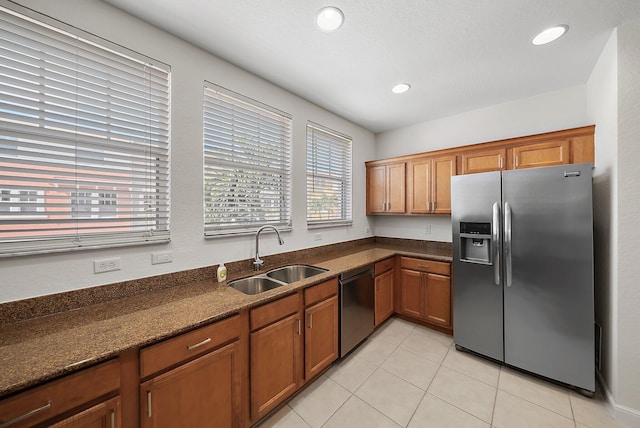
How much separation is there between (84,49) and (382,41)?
200cm

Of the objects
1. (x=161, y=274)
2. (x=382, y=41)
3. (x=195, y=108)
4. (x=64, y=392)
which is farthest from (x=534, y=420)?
(x=195, y=108)

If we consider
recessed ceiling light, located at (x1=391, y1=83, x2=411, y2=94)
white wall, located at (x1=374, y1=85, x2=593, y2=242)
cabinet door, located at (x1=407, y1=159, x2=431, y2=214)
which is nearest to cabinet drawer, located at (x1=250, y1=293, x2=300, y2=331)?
cabinet door, located at (x1=407, y1=159, x2=431, y2=214)

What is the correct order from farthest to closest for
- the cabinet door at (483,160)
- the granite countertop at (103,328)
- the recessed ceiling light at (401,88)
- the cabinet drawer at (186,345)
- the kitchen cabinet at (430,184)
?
the kitchen cabinet at (430,184) < the cabinet door at (483,160) < the recessed ceiling light at (401,88) < the cabinet drawer at (186,345) < the granite countertop at (103,328)

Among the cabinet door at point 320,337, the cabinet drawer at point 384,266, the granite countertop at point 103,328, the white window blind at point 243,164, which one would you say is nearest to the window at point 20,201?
the granite countertop at point 103,328

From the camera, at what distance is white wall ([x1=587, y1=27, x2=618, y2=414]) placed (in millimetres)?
1714

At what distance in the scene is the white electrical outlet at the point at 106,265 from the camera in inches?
57.6

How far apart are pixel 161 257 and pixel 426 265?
8.86ft

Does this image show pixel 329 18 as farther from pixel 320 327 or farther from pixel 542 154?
pixel 542 154

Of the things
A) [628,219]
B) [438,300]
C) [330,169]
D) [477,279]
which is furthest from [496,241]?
[330,169]

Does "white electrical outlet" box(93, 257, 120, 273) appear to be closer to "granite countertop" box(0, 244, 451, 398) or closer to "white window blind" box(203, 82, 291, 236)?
"granite countertop" box(0, 244, 451, 398)

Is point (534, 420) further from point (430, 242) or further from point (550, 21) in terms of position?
point (550, 21)

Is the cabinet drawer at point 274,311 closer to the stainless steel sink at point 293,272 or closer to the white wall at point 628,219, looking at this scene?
the stainless steel sink at point 293,272

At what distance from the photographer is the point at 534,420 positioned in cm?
164

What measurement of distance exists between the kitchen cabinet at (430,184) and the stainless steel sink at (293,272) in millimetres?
1767
